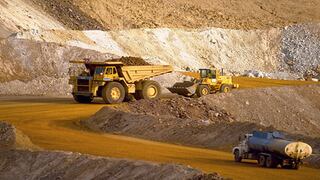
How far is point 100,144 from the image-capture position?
27.2 meters

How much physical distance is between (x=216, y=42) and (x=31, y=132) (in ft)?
158

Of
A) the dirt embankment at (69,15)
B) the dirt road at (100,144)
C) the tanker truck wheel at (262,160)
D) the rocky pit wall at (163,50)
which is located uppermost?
the dirt embankment at (69,15)

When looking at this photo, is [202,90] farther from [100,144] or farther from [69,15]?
[69,15]

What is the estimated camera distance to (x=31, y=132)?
30.7 m

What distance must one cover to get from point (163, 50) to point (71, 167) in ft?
169

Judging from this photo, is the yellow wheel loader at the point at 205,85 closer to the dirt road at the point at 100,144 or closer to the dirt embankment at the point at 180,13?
the dirt road at the point at 100,144

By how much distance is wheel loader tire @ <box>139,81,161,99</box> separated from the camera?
43.2 metres

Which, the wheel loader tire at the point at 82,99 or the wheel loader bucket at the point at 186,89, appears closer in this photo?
the wheel loader tire at the point at 82,99

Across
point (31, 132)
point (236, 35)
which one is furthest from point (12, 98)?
point (236, 35)

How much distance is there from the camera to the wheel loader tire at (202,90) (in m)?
45.7

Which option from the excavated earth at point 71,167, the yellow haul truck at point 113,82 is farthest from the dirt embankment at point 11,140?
the yellow haul truck at point 113,82

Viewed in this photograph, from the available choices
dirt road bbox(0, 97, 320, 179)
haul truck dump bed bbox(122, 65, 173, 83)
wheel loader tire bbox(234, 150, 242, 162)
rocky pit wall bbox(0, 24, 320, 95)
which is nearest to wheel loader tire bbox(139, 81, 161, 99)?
haul truck dump bed bbox(122, 65, 173, 83)

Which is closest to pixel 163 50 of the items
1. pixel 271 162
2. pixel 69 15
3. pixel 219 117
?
pixel 69 15

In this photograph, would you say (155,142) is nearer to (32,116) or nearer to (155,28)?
(32,116)
